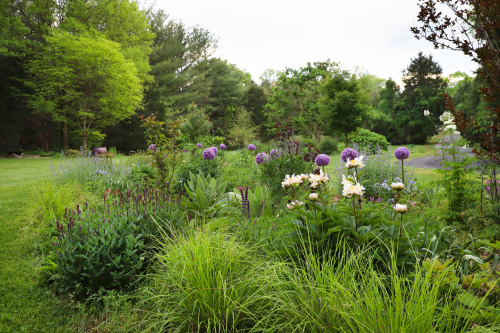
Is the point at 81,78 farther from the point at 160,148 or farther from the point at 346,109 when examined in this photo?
the point at 160,148

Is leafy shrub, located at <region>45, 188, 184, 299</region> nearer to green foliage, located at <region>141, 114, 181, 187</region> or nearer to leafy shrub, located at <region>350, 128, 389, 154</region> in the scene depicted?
green foliage, located at <region>141, 114, 181, 187</region>

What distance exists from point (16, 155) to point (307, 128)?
19030mm

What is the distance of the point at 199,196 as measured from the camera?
13.2ft

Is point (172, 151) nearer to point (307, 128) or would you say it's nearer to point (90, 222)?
point (90, 222)

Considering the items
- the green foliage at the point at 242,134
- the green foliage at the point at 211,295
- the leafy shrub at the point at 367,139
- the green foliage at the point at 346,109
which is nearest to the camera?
the green foliage at the point at 211,295

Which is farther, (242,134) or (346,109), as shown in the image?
(242,134)

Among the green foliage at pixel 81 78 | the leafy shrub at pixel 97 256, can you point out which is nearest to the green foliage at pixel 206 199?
the leafy shrub at pixel 97 256

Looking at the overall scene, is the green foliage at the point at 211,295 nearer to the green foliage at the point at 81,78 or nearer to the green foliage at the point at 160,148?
the green foliage at the point at 160,148

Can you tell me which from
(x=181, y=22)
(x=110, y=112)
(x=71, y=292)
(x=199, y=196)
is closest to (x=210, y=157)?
(x=199, y=196)

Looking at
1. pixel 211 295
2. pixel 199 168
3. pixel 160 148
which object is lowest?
pixel 211 295

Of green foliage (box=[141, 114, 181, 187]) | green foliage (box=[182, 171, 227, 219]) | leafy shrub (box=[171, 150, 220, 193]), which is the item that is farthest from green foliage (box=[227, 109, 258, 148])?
green foliage (box=[182, 171, 227, 219])

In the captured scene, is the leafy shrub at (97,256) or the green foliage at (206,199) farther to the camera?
the green foliage at (206,199)

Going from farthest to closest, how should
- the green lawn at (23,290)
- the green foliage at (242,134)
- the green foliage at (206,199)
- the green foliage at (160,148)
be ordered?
1. the green foliage at (242,134)
2. the green foliage at (160,148)
3. the green foliage at (206,199)
4. the green lawn at (23,290)

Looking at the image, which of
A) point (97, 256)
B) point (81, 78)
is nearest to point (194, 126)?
point (81, 78)
